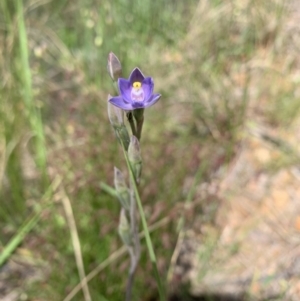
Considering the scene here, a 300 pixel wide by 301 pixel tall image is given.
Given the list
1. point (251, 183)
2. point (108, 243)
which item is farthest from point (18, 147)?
point (251, 183)

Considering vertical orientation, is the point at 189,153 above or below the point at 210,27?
below

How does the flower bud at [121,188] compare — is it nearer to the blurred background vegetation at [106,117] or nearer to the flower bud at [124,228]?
the flower bud at [124,228]

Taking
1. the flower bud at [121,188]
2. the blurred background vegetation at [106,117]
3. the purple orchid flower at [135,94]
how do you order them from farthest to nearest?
1. the blurred background vegetation at [106,117]
2. the flower bud at [121,188]
3. the purple orchid flower at [135,94]

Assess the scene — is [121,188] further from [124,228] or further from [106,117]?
[106,117]

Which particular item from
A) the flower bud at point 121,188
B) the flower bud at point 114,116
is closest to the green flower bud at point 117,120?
the flower bud at point 114,116

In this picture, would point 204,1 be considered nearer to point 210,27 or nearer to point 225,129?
point 210,27

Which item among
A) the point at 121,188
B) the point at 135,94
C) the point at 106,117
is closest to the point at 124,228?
the point at 121,188
